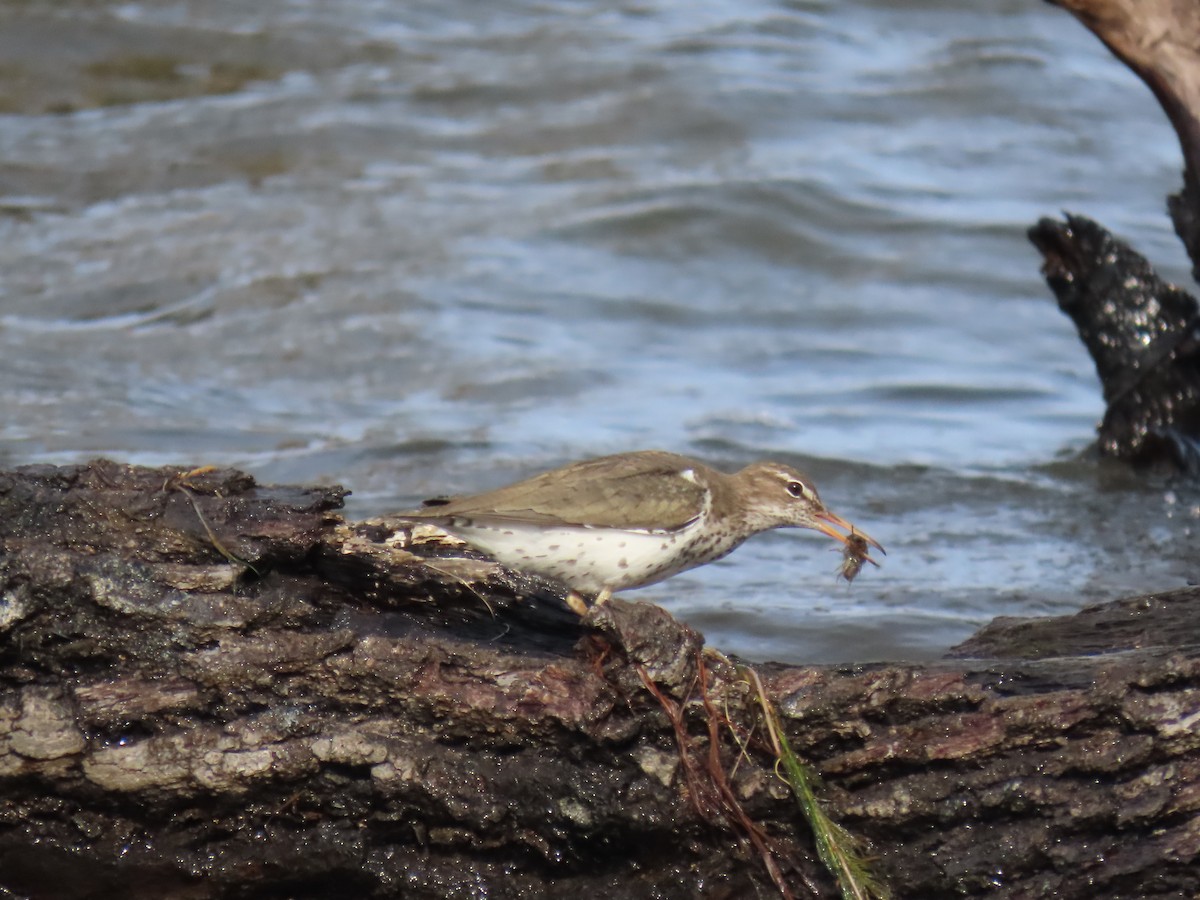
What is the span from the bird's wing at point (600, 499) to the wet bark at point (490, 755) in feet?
2.53

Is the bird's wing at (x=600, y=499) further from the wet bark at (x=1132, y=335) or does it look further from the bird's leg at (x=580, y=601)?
the wet bark at (x=1132, y=335)

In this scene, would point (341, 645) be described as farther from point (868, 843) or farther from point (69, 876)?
point (868, 843)

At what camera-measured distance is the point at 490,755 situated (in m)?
4.71

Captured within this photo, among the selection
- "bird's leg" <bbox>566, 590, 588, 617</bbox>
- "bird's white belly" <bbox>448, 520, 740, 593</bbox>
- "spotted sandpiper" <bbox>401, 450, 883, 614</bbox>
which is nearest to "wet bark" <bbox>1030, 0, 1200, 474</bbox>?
"spotted sandpiper" <bbox>401, 450, 883, 614</bbox>

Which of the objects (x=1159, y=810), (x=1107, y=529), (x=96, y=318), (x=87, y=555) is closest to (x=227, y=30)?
(x=96, y=318)

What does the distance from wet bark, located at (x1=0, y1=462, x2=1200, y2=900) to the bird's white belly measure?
2.35 ft

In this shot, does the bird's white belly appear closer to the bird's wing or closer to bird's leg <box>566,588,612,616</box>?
the bird's wing

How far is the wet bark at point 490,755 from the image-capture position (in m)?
4.58

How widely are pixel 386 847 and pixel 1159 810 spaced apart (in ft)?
7.26

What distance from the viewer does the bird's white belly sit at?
5496mm

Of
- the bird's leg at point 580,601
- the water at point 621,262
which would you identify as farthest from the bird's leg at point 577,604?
the water at point 621,262

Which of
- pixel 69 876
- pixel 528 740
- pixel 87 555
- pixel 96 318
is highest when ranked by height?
pixel 87 555

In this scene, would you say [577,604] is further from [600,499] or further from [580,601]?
[600,499]

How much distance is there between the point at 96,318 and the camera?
512 inches
